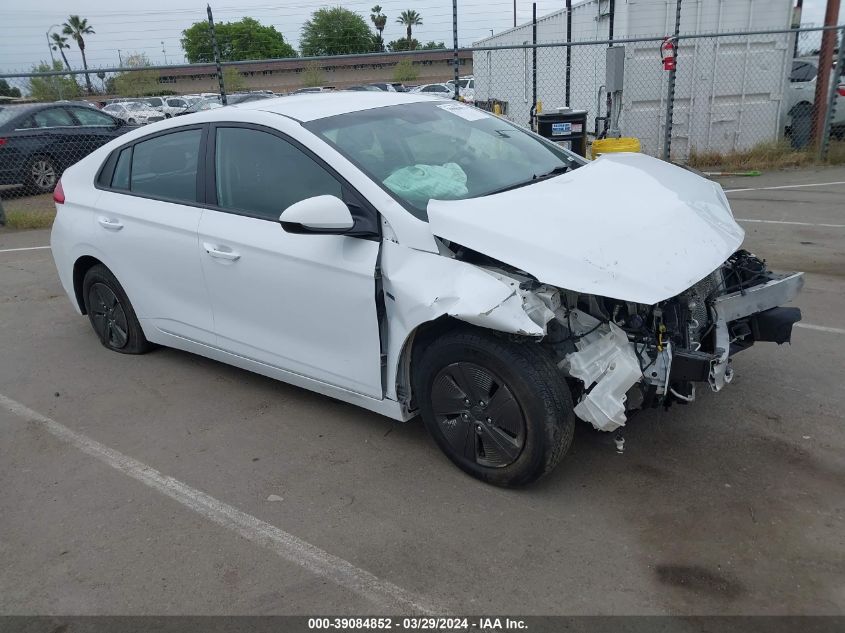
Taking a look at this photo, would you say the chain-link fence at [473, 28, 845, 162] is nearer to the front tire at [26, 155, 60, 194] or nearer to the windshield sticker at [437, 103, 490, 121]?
the windshield sticker at [437, 103, 490, 121]

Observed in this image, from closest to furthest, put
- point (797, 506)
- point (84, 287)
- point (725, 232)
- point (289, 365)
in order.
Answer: point (797, 506) < point (725, 232) < point (289, 365) < point (84, 287)

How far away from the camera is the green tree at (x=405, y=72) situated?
4423 cm

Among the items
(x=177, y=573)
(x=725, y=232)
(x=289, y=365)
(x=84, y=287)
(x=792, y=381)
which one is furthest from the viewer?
(x=84, y=287)

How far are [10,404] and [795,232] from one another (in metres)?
7.41

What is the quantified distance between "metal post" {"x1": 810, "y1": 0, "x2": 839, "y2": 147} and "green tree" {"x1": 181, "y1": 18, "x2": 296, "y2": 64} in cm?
3562

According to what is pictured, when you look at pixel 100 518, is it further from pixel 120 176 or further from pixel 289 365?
pixel 120 176

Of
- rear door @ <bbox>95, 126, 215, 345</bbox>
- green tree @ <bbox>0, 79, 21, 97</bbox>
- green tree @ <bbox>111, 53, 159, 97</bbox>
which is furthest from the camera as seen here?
green tree @ <bbox>111, 53, 159, 97</bbox>

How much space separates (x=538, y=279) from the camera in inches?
120

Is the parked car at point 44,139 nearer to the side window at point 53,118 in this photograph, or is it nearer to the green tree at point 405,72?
the side window at point 53,118

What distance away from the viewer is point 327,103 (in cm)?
431

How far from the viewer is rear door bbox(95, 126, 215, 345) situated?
14.4ft

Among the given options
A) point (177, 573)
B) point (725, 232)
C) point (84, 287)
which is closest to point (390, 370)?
point (177, 573)

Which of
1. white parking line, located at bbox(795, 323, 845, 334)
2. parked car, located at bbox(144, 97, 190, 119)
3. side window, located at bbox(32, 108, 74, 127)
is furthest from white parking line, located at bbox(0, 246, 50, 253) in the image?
parked car, located at bbox(144, 97, 190, 119)

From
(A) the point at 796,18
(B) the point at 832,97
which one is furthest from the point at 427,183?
(A) the point at 796,18
